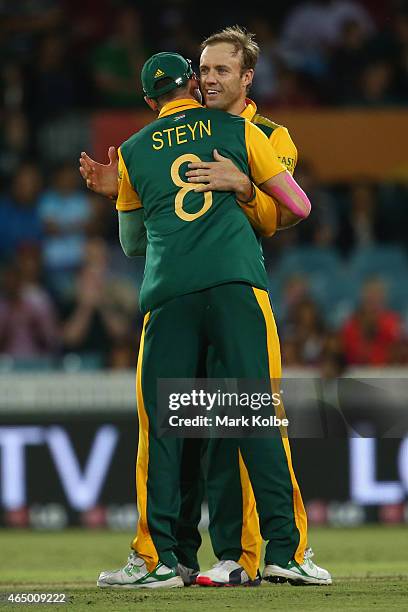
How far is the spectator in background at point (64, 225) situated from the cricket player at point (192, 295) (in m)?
6.16

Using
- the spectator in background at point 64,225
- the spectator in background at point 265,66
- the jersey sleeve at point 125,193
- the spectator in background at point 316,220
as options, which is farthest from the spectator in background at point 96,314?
the jersey sleeve at point 125,193

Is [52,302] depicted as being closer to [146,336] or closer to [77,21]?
[77,21]

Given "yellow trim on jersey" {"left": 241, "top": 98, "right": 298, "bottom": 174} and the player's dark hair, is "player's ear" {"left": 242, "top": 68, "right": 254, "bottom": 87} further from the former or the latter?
"yellow trim on jersey" {"left": 241, "top": 98, "right": 298, "bottom": 174}

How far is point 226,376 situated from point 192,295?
0.33 m

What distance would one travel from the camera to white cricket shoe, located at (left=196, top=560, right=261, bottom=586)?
17.4 ft

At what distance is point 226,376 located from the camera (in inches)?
207

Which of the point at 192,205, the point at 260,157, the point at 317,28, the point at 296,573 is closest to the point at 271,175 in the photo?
the point at 260,157

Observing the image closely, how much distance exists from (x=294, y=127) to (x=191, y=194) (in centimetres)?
711

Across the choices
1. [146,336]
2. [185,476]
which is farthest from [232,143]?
[185,476]

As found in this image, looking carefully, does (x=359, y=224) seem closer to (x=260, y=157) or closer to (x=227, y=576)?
(x=260, y=157)

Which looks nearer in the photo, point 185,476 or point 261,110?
point 185,476

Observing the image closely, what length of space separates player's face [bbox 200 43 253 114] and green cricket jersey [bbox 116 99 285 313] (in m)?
0.07

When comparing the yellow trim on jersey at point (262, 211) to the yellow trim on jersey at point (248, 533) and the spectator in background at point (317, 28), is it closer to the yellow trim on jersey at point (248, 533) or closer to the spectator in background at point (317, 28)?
the yellow trim on jersey at point (248, 533)

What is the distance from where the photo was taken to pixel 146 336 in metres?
5.30
